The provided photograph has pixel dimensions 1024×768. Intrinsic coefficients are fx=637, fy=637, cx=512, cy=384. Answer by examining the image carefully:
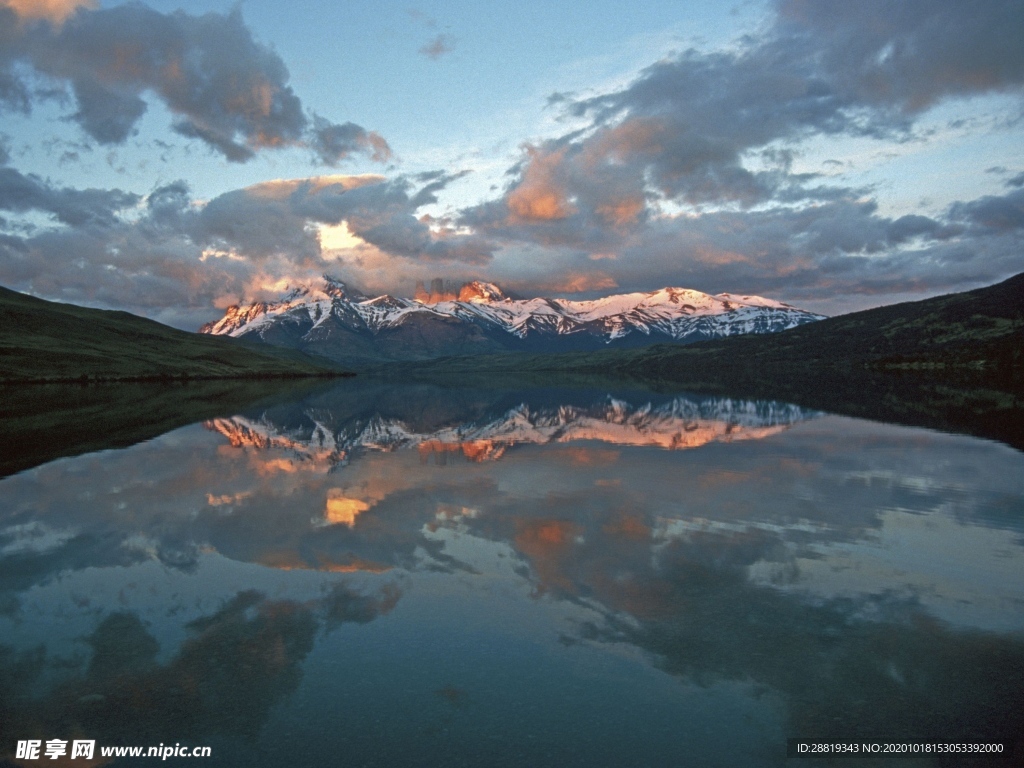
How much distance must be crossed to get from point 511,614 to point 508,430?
4820 cm

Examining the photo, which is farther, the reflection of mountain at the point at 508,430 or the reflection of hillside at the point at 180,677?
the reflection of mountain at the point at 508,430

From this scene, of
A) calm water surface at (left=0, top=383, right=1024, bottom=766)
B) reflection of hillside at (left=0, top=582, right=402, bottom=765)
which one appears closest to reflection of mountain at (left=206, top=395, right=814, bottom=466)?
calm water surface at (left=0, top=383, right=1024, bottom=766)

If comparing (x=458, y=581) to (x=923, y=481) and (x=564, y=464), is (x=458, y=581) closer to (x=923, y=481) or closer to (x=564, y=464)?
(x=564, y=464)

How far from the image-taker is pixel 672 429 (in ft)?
213

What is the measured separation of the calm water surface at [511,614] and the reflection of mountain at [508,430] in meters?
14.8

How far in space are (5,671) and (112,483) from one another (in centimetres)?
2510

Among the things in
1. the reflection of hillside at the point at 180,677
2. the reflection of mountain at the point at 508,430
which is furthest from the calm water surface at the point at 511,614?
the reflection of mountain at the point at 508,430

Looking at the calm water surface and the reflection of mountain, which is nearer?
the calm water surface

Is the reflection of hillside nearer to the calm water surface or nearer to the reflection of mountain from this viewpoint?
the calm water surface

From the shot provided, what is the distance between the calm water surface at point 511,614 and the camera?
1211 centimetres

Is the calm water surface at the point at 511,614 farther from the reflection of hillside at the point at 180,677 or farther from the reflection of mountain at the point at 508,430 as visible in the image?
the reflection of mountain at the point at 508,430

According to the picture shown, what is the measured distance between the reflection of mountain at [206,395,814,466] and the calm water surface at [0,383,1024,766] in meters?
14.8

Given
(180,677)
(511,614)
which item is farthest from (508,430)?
(180,677)

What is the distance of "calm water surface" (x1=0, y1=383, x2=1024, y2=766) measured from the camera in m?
12.1
